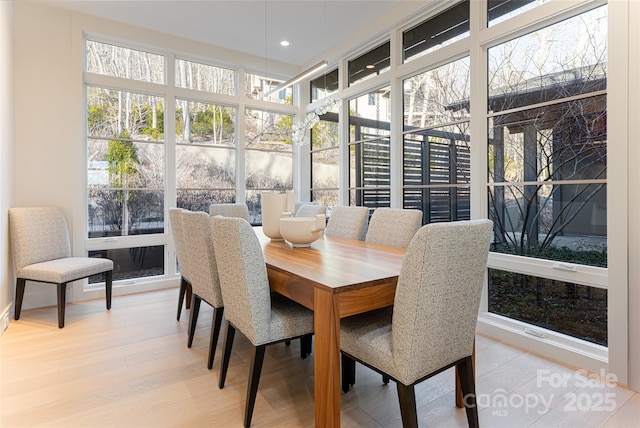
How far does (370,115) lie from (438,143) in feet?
3.75

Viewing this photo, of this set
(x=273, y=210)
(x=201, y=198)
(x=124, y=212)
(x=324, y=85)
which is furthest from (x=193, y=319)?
(x=324, y=85)

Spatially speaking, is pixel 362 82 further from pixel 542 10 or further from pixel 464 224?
pixel 464 224

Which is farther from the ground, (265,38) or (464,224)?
(265,38)

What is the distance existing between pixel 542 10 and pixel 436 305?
2.38 metres

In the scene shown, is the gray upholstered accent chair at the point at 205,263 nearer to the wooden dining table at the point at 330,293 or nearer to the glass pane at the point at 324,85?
the wooden dining table at the point at 330,293

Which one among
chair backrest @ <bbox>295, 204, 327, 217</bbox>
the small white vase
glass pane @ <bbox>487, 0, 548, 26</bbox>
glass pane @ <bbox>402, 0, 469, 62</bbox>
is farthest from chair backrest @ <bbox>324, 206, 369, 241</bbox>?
glass pane @ <bbox>487, 0, 548, 26</bbox>

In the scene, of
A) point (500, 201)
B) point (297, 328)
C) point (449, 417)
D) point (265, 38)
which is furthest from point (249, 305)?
point (265, 38)

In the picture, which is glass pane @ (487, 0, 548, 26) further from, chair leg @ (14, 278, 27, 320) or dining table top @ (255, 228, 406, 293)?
chair leg @ (14, 278, 27, 320)

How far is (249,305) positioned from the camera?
5.27 ft

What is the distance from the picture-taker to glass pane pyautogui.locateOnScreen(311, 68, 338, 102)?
4734 mm

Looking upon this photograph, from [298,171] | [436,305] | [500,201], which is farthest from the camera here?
[298,171]

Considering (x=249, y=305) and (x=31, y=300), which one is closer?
(x=249, y=305)

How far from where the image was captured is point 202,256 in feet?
7.24

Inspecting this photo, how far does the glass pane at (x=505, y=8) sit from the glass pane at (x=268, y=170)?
10.6 feet
